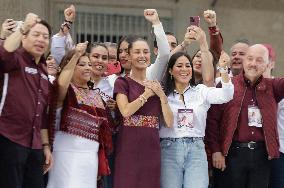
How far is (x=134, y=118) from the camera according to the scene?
14.0 feet

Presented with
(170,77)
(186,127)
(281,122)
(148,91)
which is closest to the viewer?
(148,91)

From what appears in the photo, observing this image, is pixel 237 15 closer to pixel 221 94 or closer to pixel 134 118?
pixel 221 94

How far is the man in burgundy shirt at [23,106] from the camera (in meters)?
3.71

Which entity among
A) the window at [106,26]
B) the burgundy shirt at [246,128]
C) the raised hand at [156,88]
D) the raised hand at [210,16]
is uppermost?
the window at [106,26]

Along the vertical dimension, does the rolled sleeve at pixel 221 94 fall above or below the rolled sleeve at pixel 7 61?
below

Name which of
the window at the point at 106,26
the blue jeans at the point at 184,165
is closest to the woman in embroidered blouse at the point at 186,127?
the blue jeans at the point at 184,165

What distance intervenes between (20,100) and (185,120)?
1.34 metres

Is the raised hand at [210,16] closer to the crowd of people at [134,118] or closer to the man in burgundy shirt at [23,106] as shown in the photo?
the crowd of people at [134,118]

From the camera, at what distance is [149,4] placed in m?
9.20

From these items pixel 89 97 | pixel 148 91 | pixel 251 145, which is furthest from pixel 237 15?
pixel 89 97

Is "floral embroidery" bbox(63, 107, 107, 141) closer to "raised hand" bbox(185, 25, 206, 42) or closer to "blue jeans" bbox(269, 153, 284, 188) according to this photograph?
"raised hand" bbox(185, 25, 206, 42)

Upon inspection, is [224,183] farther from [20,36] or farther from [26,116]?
[20,36]

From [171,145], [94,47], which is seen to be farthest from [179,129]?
[94,47]

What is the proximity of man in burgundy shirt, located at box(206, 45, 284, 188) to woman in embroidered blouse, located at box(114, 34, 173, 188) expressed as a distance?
60cm
